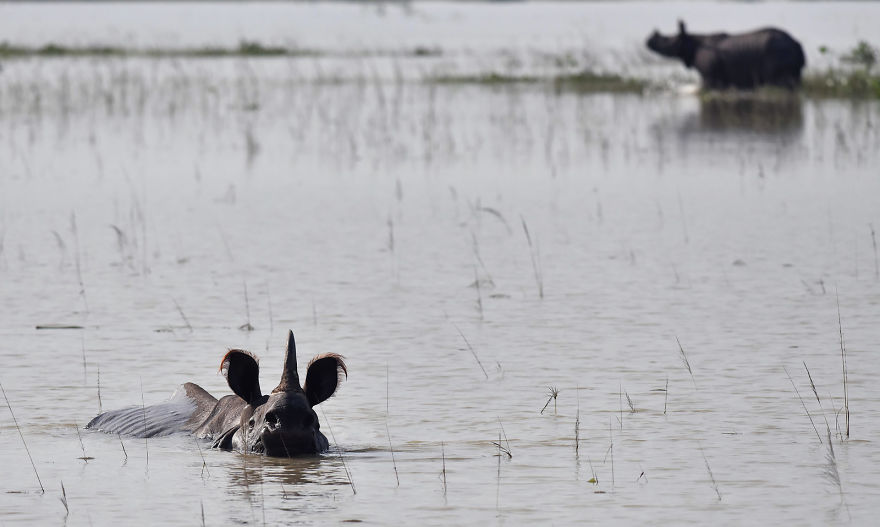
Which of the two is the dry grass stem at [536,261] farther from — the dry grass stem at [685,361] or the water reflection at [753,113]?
the water reflection at [753,113]

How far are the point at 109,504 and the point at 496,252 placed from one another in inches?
288

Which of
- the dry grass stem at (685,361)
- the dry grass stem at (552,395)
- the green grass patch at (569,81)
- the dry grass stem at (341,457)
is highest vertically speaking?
the dry grass stem at (341,457)

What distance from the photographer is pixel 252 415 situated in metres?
7.95

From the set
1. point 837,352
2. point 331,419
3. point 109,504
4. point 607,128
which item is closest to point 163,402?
point 331,419

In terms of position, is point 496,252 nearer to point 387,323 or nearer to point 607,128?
point 387,323

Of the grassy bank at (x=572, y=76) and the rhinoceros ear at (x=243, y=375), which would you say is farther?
the grassy bank at (x=572, y=76)

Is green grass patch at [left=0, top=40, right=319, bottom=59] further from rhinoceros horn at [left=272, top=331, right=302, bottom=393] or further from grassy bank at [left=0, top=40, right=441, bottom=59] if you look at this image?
rhinoceros horn at [left=272, top=331, right=302, bottom=393]

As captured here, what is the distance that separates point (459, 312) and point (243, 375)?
3624mm

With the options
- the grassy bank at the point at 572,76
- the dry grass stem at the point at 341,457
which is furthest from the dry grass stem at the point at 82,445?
the grassy bank at the point at 572,76

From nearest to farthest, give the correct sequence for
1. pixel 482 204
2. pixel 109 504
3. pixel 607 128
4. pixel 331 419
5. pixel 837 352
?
pixel 109 504
pixel 331 419
pixel 837 352
pixel 482 204
pixel 607 128

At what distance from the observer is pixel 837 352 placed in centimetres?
995

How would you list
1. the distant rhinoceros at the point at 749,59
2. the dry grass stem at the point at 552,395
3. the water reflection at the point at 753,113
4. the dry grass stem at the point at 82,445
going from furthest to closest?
the distant rhinoceros at the point at 749,59, the water reflection at the point at 753,113, the dry grass stem at the point at 552,395, the dry grass stem at the point at 82,445

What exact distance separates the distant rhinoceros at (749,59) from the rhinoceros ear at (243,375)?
24.6 meters

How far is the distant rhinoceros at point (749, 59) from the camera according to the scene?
31500 millimetres
